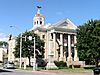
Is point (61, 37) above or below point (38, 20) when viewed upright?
below

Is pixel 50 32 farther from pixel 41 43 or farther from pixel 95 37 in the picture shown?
pixel 95 37

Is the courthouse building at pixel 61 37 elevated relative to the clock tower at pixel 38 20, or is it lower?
lower

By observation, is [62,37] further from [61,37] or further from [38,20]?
[38,20]

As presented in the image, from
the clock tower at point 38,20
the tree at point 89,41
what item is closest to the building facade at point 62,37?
the clock tower at point 38,20

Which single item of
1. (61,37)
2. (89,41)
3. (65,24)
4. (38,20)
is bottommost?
(89,41)

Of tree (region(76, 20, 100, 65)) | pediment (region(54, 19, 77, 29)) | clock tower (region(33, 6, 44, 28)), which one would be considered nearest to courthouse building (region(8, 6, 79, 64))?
pediment (region(54, 19, 77, 29))

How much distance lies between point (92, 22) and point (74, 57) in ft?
111

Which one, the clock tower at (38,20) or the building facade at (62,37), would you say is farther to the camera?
the clock tower at (38,20)

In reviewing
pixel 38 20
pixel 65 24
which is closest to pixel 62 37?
pixel 65 24

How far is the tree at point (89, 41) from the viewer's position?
57.6 m

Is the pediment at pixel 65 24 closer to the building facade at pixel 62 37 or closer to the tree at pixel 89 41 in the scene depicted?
the building facade at pixel 62 37

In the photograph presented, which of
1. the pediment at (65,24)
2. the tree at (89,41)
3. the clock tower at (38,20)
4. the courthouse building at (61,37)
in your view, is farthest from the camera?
the clock tower at (38,20)

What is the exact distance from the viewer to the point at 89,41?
194 ft

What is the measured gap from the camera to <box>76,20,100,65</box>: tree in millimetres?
57625
